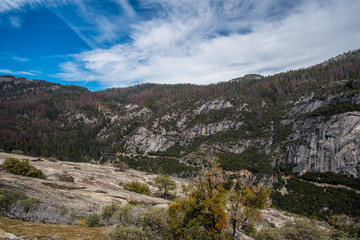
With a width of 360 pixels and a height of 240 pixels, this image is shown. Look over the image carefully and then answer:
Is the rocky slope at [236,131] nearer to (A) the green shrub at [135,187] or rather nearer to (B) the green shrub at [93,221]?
(A) the green shrub at [135,187]

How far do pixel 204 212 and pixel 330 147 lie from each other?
10116cm

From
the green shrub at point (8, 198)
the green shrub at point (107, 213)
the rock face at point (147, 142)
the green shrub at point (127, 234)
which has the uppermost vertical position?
the green shrub at point (8, 198)

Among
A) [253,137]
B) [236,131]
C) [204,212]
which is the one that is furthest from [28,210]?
[236,131]

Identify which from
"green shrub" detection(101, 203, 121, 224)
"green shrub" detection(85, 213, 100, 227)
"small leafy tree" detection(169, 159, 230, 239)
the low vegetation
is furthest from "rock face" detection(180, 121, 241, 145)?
the low vegetation

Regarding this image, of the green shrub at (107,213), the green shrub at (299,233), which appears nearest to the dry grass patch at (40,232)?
the green shrub at (107,213)

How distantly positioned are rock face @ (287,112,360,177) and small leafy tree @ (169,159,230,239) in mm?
91748

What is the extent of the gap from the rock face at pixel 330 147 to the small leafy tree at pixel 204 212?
91748 mm

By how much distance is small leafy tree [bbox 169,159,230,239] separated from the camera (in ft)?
34.2

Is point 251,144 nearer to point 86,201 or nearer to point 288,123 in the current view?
point 288,123

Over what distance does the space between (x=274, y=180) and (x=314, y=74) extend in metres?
125

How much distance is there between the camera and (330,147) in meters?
81.0

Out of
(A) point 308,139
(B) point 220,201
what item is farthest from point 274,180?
(B) point 220,201

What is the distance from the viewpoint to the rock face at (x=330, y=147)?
7369cm

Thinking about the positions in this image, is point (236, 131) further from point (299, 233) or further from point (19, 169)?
point (19, 169)
